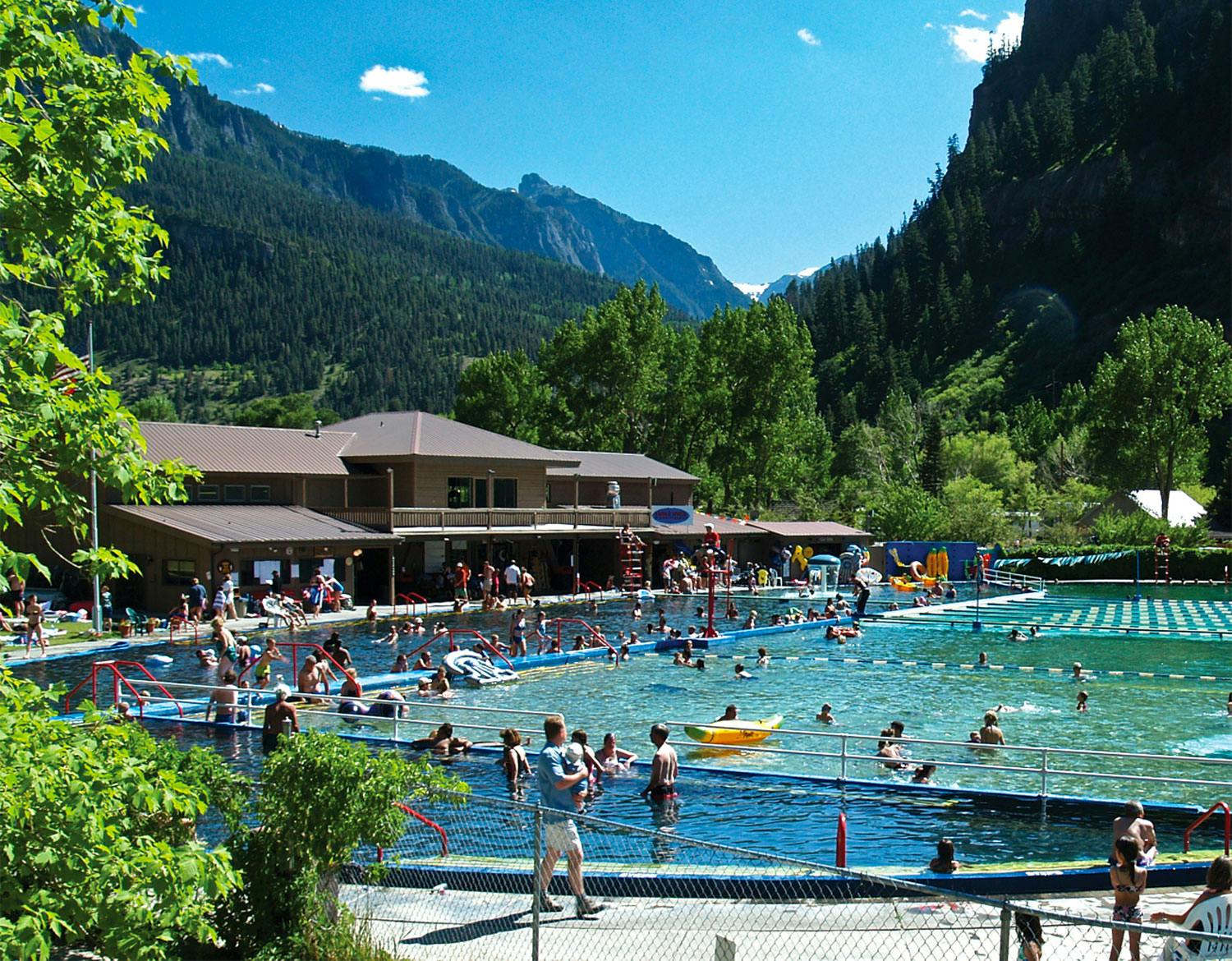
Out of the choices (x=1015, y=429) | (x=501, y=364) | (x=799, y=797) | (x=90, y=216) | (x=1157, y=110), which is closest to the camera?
(x=90, y=216)

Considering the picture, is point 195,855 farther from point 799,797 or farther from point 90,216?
point 799,797

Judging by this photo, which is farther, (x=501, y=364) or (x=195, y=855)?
(x=501, y=364)

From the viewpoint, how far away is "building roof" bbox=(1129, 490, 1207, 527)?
83.2 m

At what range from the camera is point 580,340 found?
259ft

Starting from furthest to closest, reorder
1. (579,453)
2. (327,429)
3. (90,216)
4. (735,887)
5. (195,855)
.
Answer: (579,453)
(327,429)
(735,887)
(90,216)
(195,855)

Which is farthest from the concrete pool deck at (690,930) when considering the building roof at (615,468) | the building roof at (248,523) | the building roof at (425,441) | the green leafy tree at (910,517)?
the green leafy tree at (910,517)

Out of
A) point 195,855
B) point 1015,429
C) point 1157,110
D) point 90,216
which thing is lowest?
point 195,855

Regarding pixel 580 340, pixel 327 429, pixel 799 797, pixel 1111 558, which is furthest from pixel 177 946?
pixel 580 340

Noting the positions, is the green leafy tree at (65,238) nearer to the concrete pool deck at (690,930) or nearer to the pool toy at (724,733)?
the concrete pool deck at (690,930)

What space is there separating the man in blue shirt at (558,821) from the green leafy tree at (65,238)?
4.56 meters

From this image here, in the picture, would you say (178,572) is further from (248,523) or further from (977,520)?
(977,520)

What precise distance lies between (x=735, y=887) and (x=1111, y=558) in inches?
2410

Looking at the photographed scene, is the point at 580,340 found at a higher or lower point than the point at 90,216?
higher

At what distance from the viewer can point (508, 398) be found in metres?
89.8
